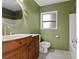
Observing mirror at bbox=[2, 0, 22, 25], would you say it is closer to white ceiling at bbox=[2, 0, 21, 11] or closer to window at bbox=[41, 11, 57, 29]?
white ceiling at bbox=[2, 0, 21, 11]

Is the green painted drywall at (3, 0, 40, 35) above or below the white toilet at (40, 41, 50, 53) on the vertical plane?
above

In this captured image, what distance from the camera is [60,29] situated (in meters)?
4.81

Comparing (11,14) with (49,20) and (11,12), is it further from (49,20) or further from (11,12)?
(49,20)

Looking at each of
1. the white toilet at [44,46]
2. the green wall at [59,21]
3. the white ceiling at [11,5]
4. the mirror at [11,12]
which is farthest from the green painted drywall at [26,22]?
the white toilet at [44,46]

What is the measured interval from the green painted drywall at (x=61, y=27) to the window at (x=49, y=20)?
0.71ft

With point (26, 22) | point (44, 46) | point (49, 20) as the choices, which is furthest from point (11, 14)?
point (49, 20)

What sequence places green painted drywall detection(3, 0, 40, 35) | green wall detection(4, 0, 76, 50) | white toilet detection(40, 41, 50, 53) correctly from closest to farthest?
green painted drywall detection(3, 0, 40, 35)
green wall detection(4, 0, 76, 50)
white toilet detection(40, 41, 50, 53)

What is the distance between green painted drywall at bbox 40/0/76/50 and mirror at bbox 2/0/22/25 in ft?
7.20

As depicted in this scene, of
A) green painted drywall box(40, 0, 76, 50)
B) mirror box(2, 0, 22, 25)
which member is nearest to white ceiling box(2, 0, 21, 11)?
mirror box(2, 0, 22, 25)

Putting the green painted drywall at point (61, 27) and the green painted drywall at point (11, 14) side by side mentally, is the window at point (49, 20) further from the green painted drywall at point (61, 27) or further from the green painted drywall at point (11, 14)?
the green painted drywall at point (11, 14)

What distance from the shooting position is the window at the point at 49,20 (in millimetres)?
5059

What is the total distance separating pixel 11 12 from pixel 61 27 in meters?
2.73

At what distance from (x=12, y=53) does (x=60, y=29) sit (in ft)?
11.4

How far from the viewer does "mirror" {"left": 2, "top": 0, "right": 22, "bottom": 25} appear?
2.68 m
